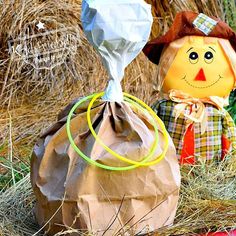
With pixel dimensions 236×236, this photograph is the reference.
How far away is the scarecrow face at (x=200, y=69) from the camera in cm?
195

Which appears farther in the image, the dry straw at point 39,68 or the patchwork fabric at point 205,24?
the dry straw at point 39,68

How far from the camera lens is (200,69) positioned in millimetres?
1943

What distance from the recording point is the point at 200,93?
197 centimetres

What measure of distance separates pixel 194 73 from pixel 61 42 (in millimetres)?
940

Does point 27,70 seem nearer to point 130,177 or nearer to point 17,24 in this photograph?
point 17,24

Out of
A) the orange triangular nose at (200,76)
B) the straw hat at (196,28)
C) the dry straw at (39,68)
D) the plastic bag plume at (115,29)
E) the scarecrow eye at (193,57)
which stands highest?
the plastic bag plume at (115,29)

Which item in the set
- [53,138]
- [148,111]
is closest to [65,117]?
[53,138]

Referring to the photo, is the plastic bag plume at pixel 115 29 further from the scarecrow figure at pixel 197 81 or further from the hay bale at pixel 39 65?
the hay bale at pixel 39 65

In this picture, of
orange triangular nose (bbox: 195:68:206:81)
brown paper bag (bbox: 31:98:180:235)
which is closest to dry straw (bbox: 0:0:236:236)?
orange triangular nose (bbox: 195:68:206:81)

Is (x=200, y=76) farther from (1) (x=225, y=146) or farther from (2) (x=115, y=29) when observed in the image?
(2) (x=115, y=29)

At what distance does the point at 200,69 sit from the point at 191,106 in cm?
11

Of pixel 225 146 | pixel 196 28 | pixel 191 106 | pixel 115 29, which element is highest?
pixel 115 29

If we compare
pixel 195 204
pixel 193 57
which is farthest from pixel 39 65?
pixel 195 204

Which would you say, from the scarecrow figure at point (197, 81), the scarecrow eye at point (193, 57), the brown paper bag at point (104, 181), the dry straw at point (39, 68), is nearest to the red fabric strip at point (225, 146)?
the scarecrow figure at point (197, 81)
